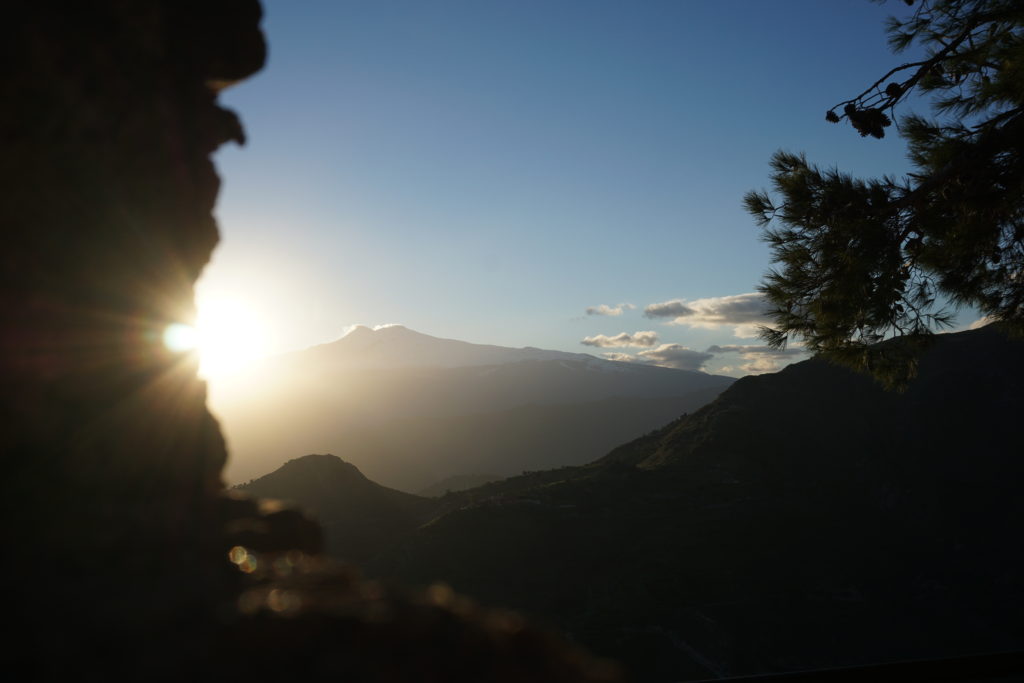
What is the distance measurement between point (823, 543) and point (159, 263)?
25.2 meters

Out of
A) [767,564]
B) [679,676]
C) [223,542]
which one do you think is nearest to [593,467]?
[767,564]

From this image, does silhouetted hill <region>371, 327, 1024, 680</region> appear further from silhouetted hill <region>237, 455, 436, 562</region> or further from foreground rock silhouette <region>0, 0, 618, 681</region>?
foreground rock silhouette <region>0, 0, 618, 681</region>

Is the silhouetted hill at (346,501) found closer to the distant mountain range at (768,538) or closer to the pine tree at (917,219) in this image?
the distant mountain range at (768,538)

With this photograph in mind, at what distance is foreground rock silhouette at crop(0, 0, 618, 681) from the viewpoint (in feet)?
4.37

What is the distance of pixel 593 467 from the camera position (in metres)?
27.8

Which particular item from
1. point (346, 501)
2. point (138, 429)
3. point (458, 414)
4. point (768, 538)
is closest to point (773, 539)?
point (768, 538)

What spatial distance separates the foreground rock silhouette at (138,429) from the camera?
133 centimetres

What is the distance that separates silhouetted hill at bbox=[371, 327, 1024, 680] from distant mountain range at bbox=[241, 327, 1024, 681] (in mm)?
68

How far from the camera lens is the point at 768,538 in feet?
71.9

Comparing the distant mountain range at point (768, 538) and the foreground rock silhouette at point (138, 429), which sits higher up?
the foreground rock silhouette at point (138, 429)

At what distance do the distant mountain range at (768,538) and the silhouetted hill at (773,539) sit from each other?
0.07m

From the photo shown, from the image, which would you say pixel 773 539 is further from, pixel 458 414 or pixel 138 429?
pixel 458 414

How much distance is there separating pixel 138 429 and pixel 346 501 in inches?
962

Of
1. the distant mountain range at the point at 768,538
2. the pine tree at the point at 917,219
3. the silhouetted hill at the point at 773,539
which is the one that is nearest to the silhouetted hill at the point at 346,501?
the distant mountain range at the point at 768,538
